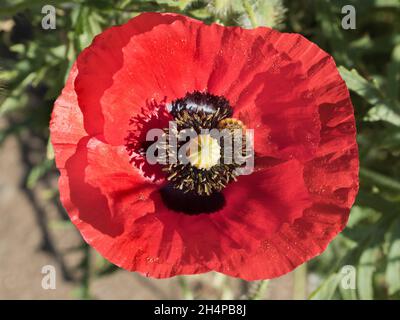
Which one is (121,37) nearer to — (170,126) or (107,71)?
(107,71)

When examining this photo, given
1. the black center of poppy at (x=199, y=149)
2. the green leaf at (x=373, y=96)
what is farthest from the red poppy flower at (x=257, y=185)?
the green leaf at (x=373, y=96)

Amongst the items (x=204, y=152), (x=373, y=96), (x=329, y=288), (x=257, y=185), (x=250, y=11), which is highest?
(x=250, y=11)

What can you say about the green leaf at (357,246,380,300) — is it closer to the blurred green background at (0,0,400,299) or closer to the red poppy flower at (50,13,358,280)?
the blurred green background at (0,0,400,299)

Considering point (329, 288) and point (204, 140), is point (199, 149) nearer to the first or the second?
point (204, 140)

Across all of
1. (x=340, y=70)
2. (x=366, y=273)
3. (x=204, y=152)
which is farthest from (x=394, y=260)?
(x=204, y=152)
